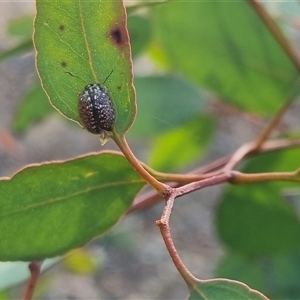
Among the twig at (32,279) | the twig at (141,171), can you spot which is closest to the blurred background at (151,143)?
the twig at (32,279)

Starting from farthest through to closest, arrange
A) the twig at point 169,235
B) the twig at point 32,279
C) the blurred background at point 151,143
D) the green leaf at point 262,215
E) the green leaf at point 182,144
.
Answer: the green leaf at point 182,144
the blurred background at point 151,143
the green leaf at point 262,215
the twig at point 32,279
the twig at point 169,235

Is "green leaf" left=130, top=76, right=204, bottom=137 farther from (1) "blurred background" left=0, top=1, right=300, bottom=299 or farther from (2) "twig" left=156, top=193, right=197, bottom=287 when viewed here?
(2) "twig" left=156, top=193, right=197, bottom=287

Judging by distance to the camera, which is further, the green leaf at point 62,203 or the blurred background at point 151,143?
the blurred background at point 151,143

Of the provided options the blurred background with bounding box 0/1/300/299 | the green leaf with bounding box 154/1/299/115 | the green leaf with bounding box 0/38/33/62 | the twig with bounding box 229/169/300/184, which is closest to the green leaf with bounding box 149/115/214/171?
the blurred background with bounding box 0/1/300/299

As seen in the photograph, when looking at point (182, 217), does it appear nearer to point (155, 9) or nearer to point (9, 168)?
point (9, 168)

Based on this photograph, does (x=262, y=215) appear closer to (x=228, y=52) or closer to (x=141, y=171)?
(x=228, y=52)

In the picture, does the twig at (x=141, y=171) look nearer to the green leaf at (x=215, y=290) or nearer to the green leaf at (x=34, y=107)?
the green leaf at (x=215, y=290)

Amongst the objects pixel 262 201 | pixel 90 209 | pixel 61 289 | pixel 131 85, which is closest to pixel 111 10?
pixel 131 85
